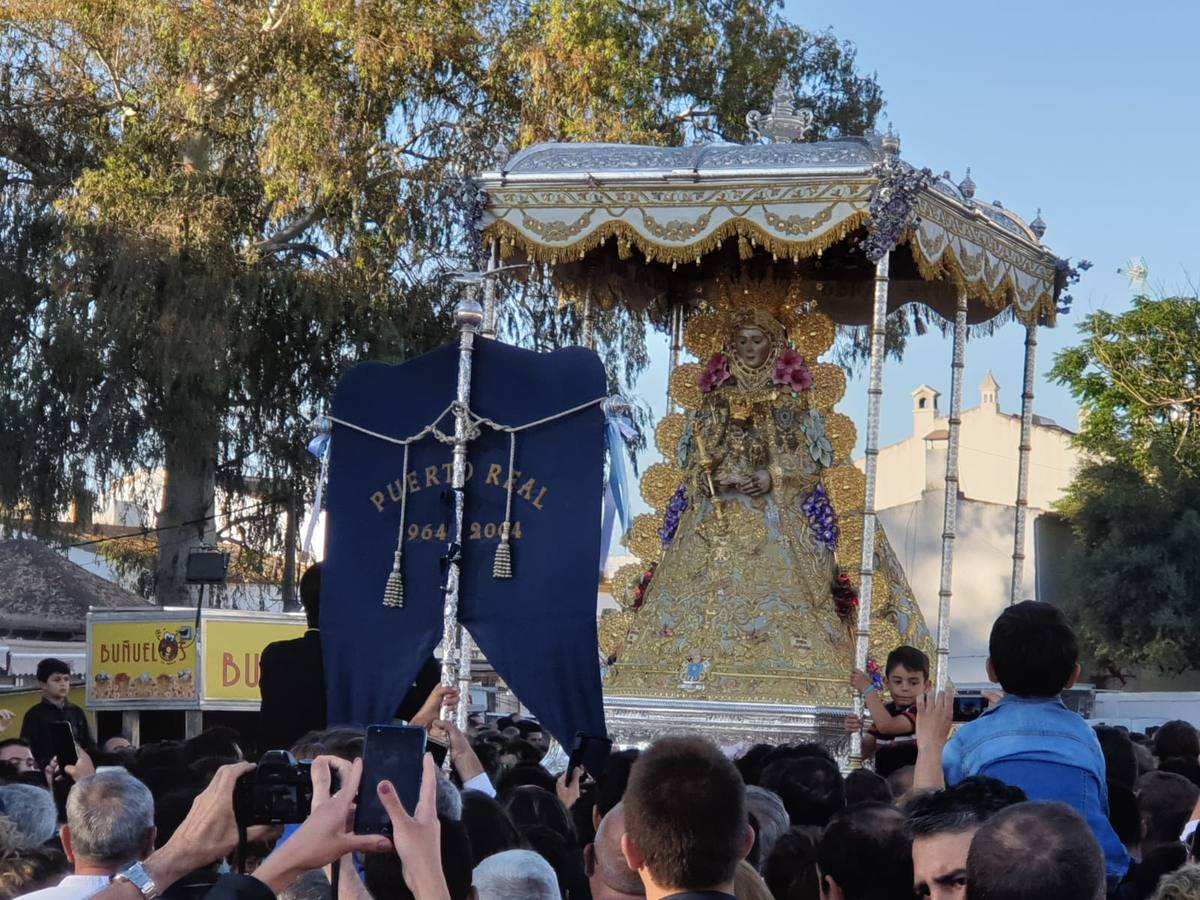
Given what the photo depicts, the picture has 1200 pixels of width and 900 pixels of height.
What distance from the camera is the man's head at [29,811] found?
5.67m

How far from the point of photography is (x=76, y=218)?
2303 centimetres

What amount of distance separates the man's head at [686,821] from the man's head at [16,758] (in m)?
4.77

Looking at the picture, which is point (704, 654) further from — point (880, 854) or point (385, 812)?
point (385, 812)

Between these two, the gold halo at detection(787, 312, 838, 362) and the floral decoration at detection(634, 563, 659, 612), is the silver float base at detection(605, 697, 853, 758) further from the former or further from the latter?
the gold halo at detection(787, 312, 838, 362)

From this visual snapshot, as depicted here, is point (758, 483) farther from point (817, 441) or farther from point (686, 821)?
point (686, 821)

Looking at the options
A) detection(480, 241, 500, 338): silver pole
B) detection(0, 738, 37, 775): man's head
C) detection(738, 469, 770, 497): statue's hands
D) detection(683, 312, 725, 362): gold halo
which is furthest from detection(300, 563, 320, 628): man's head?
detection(683, 312, 725, 362): gold halo

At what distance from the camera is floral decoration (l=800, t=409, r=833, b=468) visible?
14227 millimetres

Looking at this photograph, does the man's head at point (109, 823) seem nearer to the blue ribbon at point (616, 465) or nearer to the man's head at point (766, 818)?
the man's head at point (766, 818)

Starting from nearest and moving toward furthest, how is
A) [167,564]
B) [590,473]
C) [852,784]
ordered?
[852,784] < [590,473] < [167,564]

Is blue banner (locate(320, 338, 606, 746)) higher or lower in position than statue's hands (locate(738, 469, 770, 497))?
lower

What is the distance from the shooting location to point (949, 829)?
3725 mm

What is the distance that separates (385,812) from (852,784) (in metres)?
3.02

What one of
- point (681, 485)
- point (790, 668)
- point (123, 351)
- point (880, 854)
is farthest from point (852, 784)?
point (123, 351)

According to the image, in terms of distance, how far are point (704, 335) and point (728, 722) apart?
10.8 feet
